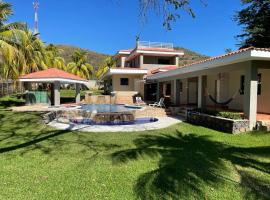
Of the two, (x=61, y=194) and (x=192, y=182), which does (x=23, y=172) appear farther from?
(x=192, y=182)

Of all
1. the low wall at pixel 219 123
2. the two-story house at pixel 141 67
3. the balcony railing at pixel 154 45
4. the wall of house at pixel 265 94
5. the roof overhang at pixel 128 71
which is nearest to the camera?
the low wall at pixel 219 123

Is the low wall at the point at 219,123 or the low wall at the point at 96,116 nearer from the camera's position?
the low wall at the point at 219,123

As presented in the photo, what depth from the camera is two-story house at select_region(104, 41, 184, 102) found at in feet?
109

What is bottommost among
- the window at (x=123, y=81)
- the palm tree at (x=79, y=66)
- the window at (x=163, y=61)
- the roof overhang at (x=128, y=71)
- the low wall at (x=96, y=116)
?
the low wall at (x=96, y=116)

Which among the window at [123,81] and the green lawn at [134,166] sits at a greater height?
the window at [123,81]

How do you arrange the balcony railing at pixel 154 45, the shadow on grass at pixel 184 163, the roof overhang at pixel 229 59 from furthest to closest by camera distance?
the balcony railing at pixel 154 45 < the roof overhang at pixel 229 59 < the shadow on grass at pixel 184 163

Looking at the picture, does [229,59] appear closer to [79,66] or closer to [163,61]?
[163,61]

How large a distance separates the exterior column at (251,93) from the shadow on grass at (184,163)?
2968 mm

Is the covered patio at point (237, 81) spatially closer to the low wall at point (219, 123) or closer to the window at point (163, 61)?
the low wall at point (219, 123)

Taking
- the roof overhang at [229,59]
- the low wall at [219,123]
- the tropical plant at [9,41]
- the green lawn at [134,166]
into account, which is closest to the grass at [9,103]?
the tropical plant at [9,41]

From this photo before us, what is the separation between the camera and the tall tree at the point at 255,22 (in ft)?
90.8

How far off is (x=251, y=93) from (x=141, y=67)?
24.4m

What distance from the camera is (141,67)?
3606 centimetres

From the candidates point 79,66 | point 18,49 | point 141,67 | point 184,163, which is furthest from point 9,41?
point 79,66
